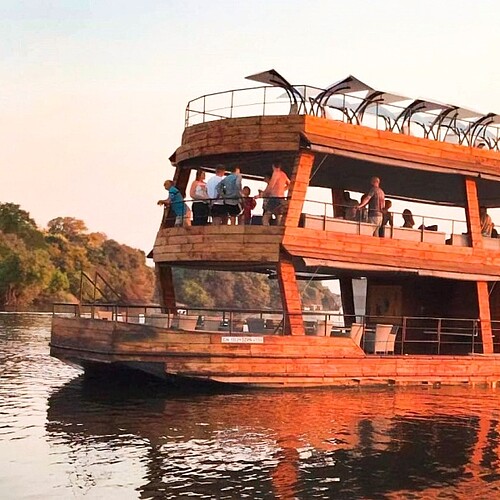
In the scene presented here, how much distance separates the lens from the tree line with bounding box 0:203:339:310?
76812 millimetres

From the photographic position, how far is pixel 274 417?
52.6 feet

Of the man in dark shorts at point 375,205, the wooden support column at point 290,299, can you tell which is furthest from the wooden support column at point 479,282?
the wooden support column at point 290,299

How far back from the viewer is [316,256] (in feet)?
65.8

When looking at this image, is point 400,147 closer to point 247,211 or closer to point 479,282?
point 247,211

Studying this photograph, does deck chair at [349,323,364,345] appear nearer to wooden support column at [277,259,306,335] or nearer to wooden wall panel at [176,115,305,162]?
wooden support column at [277,259,306,335]

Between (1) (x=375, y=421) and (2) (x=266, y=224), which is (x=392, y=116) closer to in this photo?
(2) (x=266, y=224)

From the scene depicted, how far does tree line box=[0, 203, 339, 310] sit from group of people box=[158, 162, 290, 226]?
115 feet

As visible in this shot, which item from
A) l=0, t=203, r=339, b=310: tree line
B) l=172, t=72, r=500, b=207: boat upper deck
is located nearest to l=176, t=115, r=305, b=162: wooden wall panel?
l=172, t=72, r=500, b=207: boat upper deck

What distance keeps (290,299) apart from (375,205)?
14.4 ft

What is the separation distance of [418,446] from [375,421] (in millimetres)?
2201

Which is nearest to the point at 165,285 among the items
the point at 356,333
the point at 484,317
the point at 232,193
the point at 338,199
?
the point at 232,193

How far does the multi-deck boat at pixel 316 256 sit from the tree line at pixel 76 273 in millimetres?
34511

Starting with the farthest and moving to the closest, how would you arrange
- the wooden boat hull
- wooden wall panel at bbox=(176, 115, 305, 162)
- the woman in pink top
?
the woman in pink top, wooden wall panel at bbox=(176, 115, 305, 162), the wooden boat hull

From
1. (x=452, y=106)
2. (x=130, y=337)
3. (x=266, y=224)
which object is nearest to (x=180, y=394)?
(x=130, y=337)
